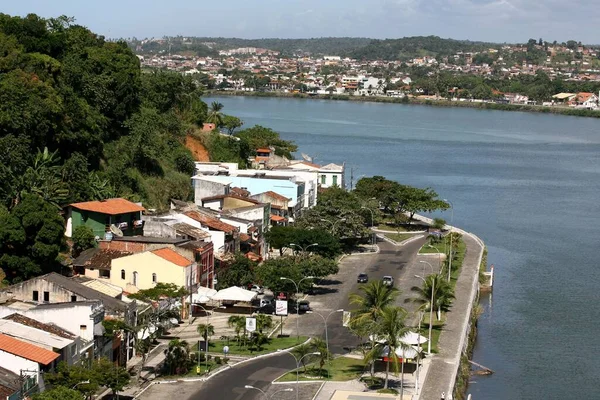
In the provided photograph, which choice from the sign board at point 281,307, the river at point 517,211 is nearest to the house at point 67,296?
the sign board at point 281,307

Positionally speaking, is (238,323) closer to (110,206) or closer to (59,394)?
(59,394)

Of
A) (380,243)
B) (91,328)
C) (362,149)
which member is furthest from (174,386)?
(362,149)

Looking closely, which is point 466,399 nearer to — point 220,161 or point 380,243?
point 380,243

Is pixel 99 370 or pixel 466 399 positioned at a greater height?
pixel 99 370

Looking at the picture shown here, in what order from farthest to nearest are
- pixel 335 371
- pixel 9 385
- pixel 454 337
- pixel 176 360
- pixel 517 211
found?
pixel 517 211
pixel 454 337
pixel 335 371
pixel 176 360
pixel 9 385

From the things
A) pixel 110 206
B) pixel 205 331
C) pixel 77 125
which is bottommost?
pixel 205 331

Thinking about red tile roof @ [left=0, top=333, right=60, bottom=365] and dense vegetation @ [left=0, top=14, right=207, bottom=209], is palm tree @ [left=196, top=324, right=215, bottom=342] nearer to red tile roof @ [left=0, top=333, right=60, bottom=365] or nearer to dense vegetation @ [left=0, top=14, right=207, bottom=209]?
red tile roof @ [left=0, top=333, right=60, bottom=365]

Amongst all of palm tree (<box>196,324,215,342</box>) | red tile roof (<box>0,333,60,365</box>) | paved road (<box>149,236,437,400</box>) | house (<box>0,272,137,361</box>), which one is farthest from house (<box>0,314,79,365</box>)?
palm tree (<box>196,324,215,342</box>)

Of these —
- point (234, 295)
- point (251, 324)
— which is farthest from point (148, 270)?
point (251, 324)
